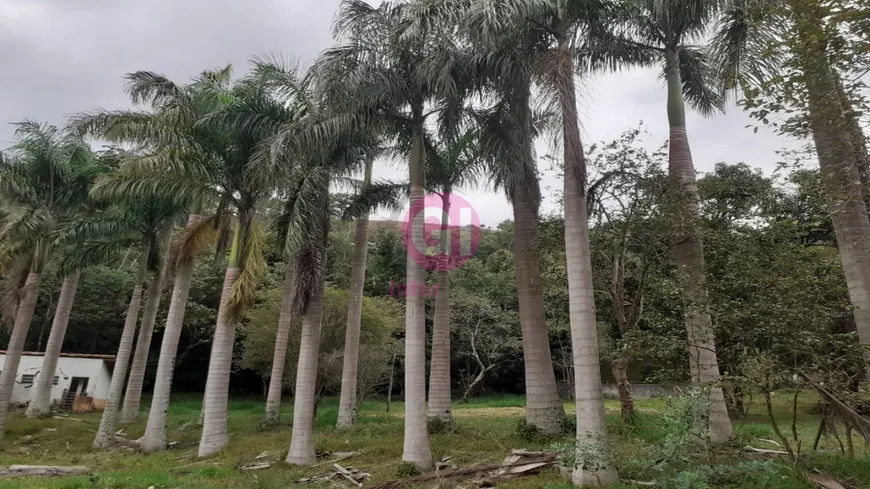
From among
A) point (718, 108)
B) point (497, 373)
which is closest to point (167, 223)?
point (718, 108)

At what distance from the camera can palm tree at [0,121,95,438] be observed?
49.6 ft

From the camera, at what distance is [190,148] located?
42.1ft

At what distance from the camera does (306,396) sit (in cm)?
1038

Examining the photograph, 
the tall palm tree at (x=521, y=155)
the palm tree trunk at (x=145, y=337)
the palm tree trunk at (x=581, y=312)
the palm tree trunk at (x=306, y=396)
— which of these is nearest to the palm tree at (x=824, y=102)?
the palm tree trunk at (x=581, y=312)

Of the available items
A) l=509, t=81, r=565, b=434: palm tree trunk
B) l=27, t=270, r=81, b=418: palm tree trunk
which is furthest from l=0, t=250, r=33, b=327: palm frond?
l=509, t=81, r=565, b=434: palm tree trunk

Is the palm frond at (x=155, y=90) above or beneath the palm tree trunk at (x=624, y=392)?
above

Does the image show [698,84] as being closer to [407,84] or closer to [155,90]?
[407,84]

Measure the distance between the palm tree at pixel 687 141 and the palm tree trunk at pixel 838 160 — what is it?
1843 millimetres

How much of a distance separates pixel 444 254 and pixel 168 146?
7.54 m

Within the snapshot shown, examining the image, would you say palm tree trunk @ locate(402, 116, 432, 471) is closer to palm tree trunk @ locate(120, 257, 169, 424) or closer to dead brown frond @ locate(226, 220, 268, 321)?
dead brown frond @ locate(226, 220, 268, 321)

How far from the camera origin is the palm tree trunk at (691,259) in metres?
7.60

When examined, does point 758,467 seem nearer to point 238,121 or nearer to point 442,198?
point 442,198

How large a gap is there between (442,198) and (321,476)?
25.5ft

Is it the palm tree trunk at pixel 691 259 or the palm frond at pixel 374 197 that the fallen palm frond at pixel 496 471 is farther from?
the palm frond at pixel 374 197
